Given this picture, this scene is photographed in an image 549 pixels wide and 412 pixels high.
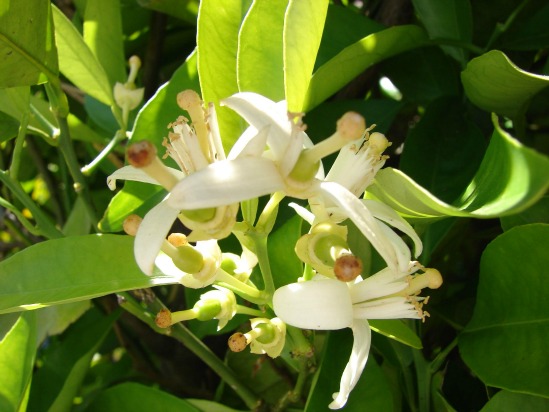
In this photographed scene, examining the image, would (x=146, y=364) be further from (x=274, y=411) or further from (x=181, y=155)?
(x=181, y=155)

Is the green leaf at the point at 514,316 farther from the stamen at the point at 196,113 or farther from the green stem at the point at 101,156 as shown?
the green stem at the point at 101,156

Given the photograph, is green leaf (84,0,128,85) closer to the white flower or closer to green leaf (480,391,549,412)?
the white flower

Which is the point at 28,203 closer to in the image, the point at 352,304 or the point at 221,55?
the point at 221,55

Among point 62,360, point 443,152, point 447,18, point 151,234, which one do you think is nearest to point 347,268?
point 151,234

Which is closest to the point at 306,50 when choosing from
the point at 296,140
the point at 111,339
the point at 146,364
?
the point at 296,140

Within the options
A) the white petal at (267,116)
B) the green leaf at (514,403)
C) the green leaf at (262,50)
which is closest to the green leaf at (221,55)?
the green leaf at (262,50)
